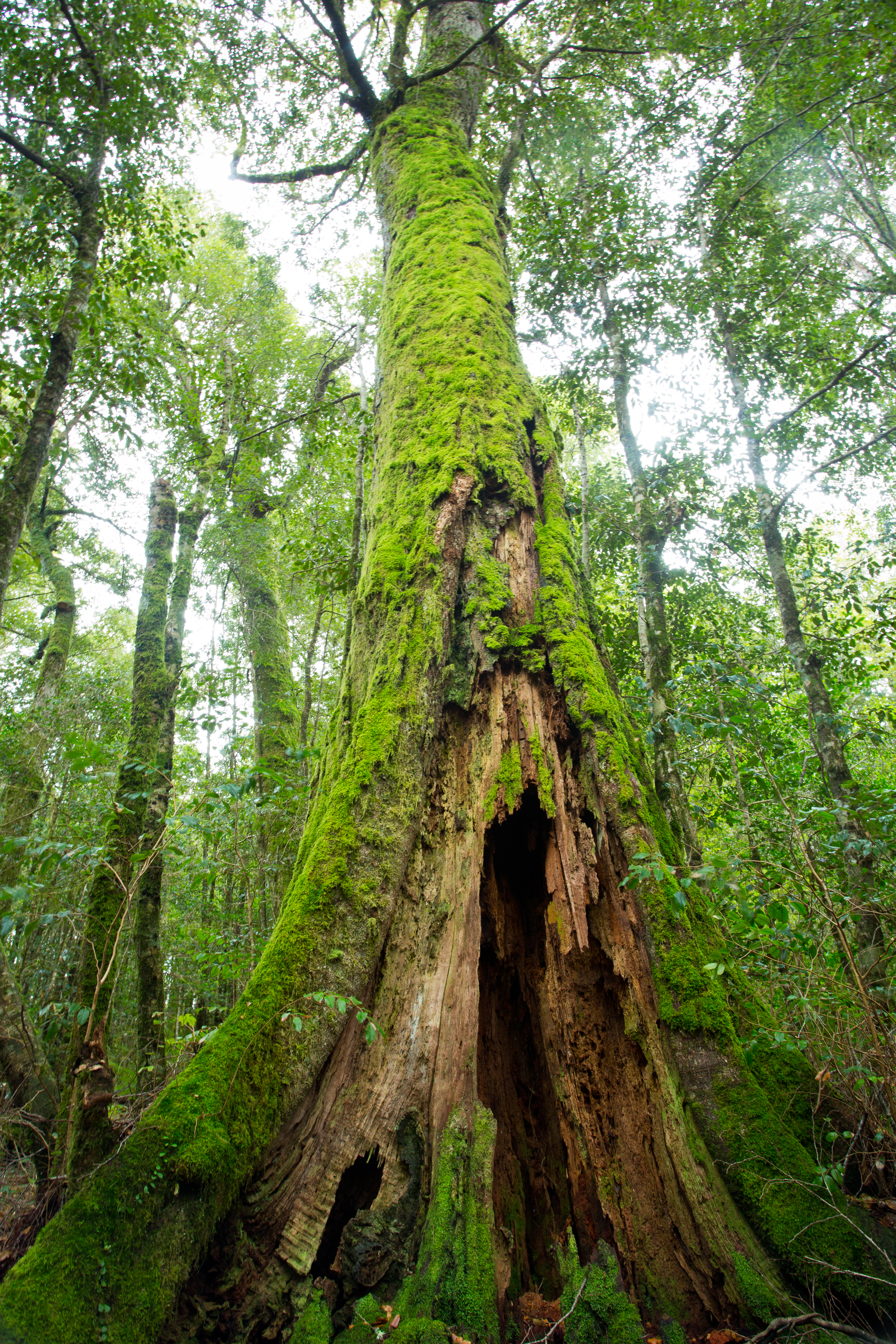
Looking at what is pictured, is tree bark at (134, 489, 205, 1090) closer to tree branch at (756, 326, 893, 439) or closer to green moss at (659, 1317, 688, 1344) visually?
green moss at (659, 1317, 688, 1344)

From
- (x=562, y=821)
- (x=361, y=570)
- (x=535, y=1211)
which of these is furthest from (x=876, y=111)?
(x=535, y=1211)

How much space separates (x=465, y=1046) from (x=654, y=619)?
6.00 m

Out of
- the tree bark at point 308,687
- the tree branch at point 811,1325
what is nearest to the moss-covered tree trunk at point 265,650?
the tree bark at point 308,687

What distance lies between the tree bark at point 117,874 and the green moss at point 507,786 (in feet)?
4.77

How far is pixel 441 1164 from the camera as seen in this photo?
7.21ft

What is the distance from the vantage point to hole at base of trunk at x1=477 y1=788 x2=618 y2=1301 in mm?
2287

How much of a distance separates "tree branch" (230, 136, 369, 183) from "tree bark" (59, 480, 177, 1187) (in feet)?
13.3

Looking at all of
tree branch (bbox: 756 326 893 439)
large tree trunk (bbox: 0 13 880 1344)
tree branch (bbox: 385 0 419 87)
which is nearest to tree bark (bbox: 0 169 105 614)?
large tree trunk (bbox: 0 13 880 1344)

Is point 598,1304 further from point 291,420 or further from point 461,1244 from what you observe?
point 291,420

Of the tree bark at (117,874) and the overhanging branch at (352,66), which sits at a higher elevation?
the overhanging branch at (352,66)

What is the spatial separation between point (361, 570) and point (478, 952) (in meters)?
2.20

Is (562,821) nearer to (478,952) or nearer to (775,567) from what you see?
(478,952)

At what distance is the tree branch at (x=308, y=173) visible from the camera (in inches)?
283

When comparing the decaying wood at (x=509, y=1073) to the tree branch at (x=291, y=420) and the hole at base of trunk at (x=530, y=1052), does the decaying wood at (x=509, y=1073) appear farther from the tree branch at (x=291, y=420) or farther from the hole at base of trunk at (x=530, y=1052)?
the tree branch at (x=291, y=420)
